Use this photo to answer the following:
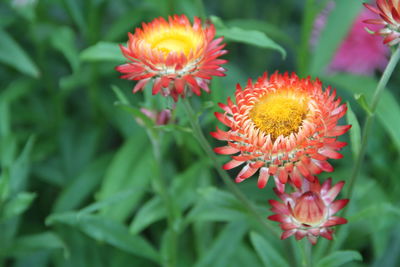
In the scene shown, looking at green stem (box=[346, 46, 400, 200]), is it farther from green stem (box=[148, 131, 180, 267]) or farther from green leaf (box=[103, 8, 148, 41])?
green leaf (box=[103, 8, 148, 41])

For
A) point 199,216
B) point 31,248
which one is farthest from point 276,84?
point 31,248

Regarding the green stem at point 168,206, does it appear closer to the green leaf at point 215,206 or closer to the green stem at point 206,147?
the green leaf at point 215,206

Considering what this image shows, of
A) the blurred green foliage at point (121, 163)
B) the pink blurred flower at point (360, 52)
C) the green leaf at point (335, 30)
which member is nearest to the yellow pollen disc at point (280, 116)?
the blurred green foliage at point (121, 163)

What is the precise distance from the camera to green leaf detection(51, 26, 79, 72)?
1479 millimetres

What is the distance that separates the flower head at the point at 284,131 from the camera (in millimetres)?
792

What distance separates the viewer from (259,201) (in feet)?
5.10

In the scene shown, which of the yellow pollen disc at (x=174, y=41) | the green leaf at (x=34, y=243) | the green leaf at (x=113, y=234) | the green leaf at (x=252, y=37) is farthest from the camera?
the green leaf at (x=34, y=243)

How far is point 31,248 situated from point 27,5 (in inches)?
25.7

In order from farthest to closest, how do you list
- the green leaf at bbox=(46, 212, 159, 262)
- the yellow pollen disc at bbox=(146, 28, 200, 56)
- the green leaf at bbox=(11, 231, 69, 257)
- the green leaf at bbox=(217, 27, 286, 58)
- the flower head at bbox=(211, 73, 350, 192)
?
the green leaf at bbox=(11, 231, 69, 257), the green leaf at bbox=(46, 212, 159, 262), the green leaf at bbox=(217, 27, 286, 58), the yellow pollen disc at bbox=(146, 28, 200, 56), the flower head at bbox=(211, 73, 350, 192)

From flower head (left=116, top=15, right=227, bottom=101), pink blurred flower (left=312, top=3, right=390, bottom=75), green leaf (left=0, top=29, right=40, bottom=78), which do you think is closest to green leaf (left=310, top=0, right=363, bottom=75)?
pink blurred flower (left=312, top=3, right=390, bottom=75)

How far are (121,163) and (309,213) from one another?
720 mm

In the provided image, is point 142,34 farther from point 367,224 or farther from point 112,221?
point 367,224

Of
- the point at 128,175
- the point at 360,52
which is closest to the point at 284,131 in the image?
the point at 128,175

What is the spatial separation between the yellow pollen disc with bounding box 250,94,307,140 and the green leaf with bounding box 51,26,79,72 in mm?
765
